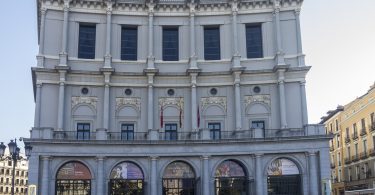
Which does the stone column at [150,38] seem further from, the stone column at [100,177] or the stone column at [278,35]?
the stone column at [278,35]

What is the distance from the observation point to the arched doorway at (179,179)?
38844mm

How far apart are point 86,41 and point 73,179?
12287 millimetres

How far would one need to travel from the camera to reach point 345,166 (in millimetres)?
69500

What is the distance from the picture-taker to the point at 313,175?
38.4m

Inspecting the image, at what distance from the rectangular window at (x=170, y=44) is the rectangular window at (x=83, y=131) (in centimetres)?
876

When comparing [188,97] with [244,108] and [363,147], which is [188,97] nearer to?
[244,108]

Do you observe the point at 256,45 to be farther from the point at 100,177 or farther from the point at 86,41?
the point at 100,177

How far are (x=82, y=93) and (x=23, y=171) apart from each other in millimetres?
→ 89788

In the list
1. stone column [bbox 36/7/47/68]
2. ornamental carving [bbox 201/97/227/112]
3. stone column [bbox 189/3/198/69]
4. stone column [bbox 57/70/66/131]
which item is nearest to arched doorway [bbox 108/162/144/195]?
stone column [bbox 57/70/66/131]

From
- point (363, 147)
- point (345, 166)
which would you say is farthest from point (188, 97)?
point (345, 166)

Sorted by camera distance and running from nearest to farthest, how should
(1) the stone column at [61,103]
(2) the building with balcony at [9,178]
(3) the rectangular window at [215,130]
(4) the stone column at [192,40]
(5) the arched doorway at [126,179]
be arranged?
(5) the arched doorway at [126,179], (1) the stone column at [61,103], (3) the rectangular window at [215,130], (4) the stone column at [192,40], (2) the building with balcony at [9,178]

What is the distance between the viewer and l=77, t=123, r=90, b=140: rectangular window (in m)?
41.2

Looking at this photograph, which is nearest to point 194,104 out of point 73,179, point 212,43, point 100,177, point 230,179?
point 212,43

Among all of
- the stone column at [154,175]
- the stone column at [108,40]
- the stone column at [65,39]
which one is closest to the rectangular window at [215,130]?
the stone column at [154,175]
